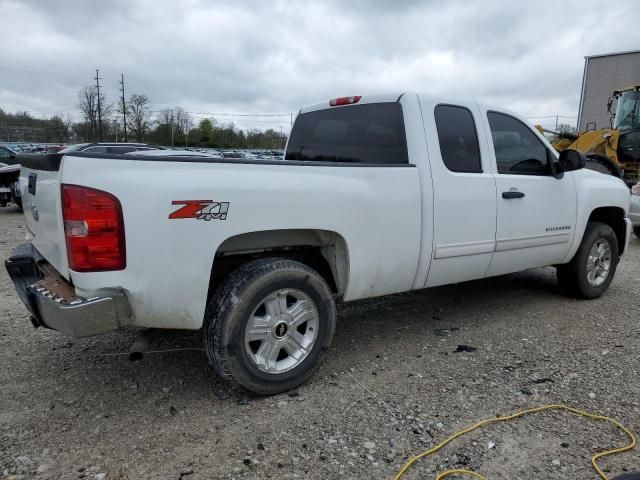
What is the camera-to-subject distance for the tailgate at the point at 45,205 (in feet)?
8.64

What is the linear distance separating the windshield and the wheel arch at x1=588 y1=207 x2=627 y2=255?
1026cm

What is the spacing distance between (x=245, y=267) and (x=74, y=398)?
53.5 inches

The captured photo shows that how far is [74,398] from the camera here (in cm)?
310

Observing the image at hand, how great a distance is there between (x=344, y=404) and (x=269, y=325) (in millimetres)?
671

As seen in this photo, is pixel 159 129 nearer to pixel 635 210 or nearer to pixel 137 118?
pixel 137 118

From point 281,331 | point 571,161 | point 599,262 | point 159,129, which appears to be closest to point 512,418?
point 281,331

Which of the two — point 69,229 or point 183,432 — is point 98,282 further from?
point 183,432

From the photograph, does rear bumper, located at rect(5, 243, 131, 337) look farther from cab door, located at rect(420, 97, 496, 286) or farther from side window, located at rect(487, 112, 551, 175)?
side window, located at rect(487, 112, 551, 175)

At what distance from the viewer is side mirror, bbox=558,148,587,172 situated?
4.49m

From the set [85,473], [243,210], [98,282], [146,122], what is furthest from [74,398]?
[146,122]

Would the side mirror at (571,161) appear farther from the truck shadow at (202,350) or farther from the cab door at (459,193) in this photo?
the truck shadow at (202,350)

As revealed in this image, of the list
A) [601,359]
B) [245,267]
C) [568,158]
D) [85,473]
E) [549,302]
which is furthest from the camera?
[549,302]

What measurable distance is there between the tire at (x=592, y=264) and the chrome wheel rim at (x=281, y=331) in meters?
3.28

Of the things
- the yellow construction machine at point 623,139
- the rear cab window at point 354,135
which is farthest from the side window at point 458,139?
the yellow construction machine at point 623,139
